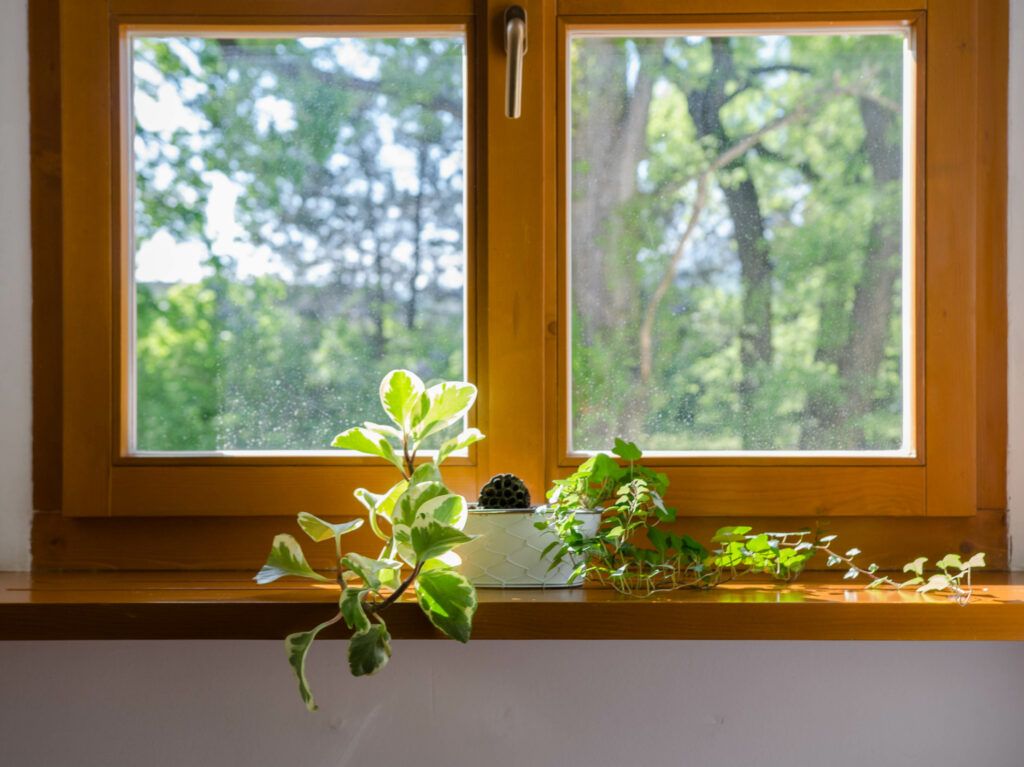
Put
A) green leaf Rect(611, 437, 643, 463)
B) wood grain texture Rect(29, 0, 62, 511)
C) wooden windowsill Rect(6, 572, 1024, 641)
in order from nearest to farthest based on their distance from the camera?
wooden windowsill Rect(6, 572, 1024, 641) < green leaf Rect(611, 437, 643, 463) < wood grain texture Rect(29, 0, 62, 511)

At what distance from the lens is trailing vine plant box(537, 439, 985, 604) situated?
3.08 feet

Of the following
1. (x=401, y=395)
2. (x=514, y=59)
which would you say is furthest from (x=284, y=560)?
(x=514, y=59)

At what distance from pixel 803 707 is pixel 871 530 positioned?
0.79ft

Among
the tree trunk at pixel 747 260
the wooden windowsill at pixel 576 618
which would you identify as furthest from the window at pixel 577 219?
the wooden windowsill at pixel 576 618

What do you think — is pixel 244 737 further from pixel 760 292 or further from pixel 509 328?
pixel 760 292

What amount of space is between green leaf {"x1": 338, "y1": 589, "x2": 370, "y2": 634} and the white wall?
245 mm

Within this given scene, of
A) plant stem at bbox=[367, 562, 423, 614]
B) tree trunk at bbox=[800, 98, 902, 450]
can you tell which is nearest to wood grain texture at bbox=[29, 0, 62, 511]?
plant stem at bbox=[367, 562, 423, 614]

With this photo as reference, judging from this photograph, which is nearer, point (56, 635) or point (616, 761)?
point (56, 635)

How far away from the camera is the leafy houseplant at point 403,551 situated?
0.81 metres

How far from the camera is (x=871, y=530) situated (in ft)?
3.55

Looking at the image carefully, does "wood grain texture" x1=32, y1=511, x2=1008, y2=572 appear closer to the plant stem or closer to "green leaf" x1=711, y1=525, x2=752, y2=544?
"green leaf" x1=711, y1=525, x2=752, y2=544

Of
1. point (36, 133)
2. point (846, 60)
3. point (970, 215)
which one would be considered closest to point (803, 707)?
Answer: point (970, 215)

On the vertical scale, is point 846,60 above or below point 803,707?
above

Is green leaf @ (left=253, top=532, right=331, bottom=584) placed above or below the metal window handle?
below
